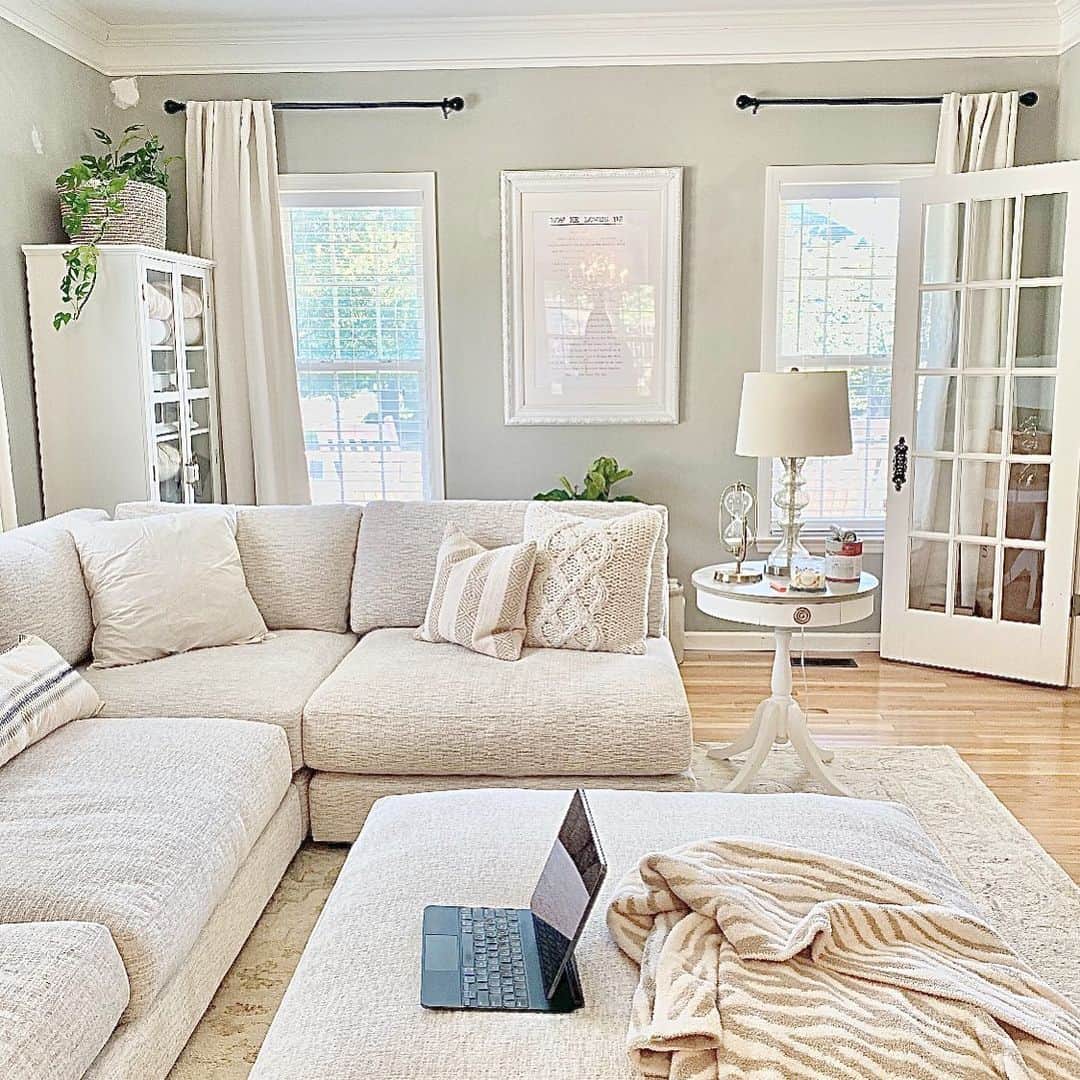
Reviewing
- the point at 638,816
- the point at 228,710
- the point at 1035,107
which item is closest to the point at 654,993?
the point at 638,816

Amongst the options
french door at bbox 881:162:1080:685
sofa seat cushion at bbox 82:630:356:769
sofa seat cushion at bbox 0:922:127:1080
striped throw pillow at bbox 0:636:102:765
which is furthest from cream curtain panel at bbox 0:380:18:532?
french door at bbox 881:162:1080:685

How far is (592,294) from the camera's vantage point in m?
4.80

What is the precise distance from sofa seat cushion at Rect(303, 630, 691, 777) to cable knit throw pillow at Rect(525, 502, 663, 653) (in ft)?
1.00

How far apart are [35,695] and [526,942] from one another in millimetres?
1412

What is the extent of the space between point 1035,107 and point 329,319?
3011mm

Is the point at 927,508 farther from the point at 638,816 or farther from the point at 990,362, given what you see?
the point at 638,816

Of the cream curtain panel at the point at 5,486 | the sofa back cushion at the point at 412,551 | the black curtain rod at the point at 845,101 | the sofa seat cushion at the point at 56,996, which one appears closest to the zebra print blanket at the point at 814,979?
the sofa seat cushion at the point at 56,996

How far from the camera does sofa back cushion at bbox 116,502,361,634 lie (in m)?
3.56

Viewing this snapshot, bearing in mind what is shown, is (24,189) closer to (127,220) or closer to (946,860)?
(127,220)

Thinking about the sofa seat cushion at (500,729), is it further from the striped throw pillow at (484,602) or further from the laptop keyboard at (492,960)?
the laptop keyboard at (492,960)

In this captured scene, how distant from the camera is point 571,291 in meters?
4.80

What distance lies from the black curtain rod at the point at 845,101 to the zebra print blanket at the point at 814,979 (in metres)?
3.56

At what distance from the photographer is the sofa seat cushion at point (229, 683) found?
113 inches

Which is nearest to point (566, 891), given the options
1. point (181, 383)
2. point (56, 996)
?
point (56, 996)
